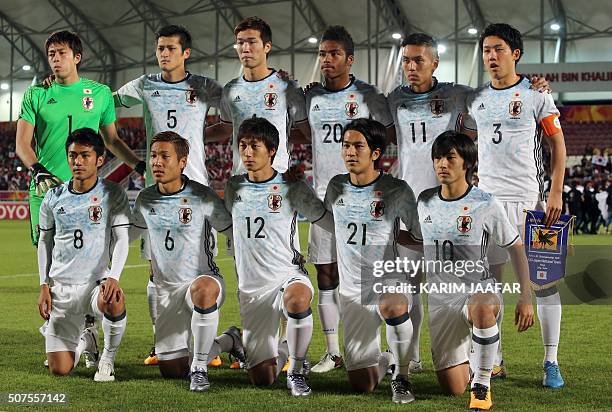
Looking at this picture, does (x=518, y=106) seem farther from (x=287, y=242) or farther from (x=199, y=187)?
(x=199, y=187)

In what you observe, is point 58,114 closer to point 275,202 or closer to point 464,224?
point 275,202

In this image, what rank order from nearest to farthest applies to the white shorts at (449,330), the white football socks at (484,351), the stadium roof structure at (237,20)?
1. the white football socks at (484,351)
2. the white shorts at (449,330)
3. the stadium roof structure at (237,20)

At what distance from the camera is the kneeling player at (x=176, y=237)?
5.18 meters

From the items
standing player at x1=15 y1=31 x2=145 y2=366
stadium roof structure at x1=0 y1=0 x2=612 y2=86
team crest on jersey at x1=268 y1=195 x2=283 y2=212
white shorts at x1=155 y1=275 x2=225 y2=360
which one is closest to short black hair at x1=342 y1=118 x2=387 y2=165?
team crest on jersey at x1=268 y1=195 x2=283 y2=212

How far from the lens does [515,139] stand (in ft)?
17.5

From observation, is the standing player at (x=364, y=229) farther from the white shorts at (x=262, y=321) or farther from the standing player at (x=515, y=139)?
the standing player at (x=515, y=139)

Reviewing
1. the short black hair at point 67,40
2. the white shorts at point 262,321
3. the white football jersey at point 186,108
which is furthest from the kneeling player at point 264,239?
the short black hair at point 67,40

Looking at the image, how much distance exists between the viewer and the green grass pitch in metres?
4.61

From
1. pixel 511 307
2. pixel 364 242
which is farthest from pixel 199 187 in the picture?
pixel 511 307

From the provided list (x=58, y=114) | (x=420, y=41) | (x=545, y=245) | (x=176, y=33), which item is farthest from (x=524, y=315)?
(x=58, y=114)

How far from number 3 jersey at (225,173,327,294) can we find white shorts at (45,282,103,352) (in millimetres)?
976

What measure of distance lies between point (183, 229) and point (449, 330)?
1.61m

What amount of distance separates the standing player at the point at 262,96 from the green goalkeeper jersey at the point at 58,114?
0.93 meters

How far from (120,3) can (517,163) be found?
32406mm
